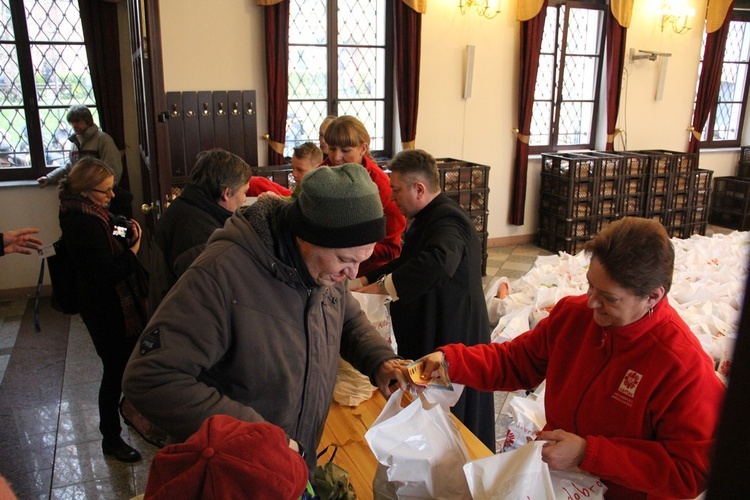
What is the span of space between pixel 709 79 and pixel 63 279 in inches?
339

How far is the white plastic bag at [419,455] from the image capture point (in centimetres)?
→ 147

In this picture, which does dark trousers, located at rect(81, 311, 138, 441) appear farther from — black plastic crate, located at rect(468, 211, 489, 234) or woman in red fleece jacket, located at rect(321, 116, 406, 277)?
black plastic crate, located at rect(468, 211, 489, 234)

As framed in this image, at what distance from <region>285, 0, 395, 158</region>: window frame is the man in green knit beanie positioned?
4.95 meters

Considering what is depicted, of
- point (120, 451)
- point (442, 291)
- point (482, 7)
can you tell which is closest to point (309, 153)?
point (442, 291)

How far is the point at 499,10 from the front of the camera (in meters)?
6.63

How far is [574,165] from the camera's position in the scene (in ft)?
22.5

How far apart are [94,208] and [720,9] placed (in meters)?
8.51

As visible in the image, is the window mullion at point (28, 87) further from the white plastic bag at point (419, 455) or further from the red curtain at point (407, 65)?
the white plastic bag at point (419, 455)

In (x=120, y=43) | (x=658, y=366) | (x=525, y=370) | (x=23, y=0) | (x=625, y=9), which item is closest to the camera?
(x=658, y=366)

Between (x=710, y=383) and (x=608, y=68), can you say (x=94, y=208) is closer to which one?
(x=710, y=383)

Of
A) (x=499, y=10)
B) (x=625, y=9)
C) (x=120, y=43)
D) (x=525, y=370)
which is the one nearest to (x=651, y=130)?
(x=625, y=9)

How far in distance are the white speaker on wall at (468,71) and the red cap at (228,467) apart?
6.24 metres

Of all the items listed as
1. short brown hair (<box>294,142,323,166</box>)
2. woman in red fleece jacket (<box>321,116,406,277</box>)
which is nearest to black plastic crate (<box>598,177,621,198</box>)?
short brown hair (<box>294,142,323,166</box>)

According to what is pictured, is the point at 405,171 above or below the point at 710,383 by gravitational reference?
above
